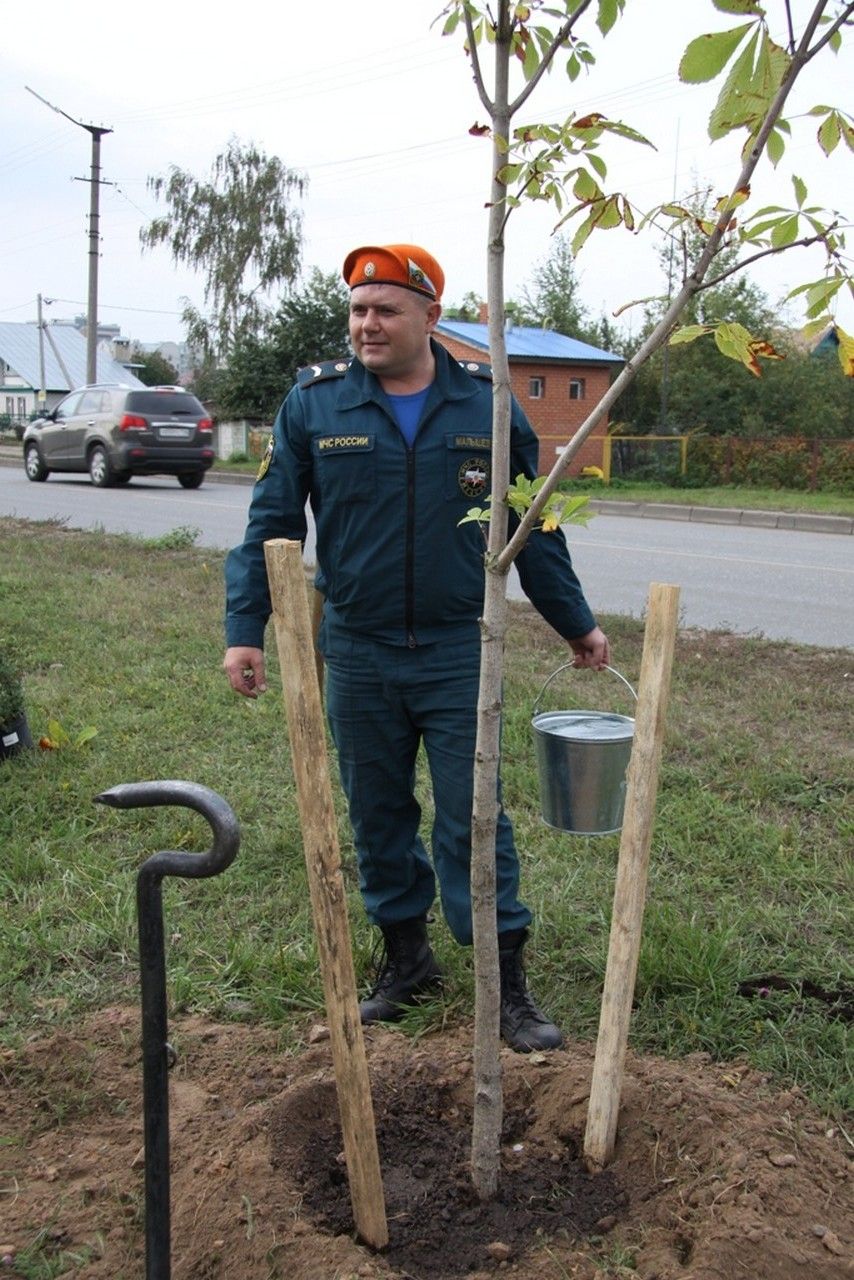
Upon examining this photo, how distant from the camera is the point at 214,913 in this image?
3725 mm

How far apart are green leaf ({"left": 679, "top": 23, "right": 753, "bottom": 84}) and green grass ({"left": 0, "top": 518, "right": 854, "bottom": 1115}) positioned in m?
2.12

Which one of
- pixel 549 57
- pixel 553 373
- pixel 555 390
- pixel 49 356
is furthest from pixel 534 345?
pixel 49 356

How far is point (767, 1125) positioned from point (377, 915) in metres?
1.08

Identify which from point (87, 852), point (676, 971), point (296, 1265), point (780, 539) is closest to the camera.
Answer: point (296, 1265)

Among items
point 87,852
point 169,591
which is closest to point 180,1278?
point 87,852

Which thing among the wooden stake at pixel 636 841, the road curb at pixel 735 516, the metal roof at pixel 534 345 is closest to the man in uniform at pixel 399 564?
the wooden stake at pixel 636 841

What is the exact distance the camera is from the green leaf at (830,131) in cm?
168

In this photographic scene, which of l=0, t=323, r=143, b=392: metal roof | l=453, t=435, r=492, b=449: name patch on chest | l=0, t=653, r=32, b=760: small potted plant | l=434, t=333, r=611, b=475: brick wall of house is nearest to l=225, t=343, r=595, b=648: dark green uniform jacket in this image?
l=453, t=435, r=492, b=449: name patch on chest

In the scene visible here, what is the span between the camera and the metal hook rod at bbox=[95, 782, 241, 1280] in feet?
6.19

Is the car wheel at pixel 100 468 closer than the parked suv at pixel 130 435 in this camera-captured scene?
No

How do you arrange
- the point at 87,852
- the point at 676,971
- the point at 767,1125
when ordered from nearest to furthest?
1. the point at 767,1125
2. the point at 676,971
3. the point at 87,852

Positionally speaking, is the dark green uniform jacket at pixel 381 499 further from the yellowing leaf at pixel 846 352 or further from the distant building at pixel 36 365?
the distant building at pixel 36 365

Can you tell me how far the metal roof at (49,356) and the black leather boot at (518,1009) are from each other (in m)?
69.9

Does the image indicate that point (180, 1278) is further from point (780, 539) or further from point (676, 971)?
point (780, 539)
